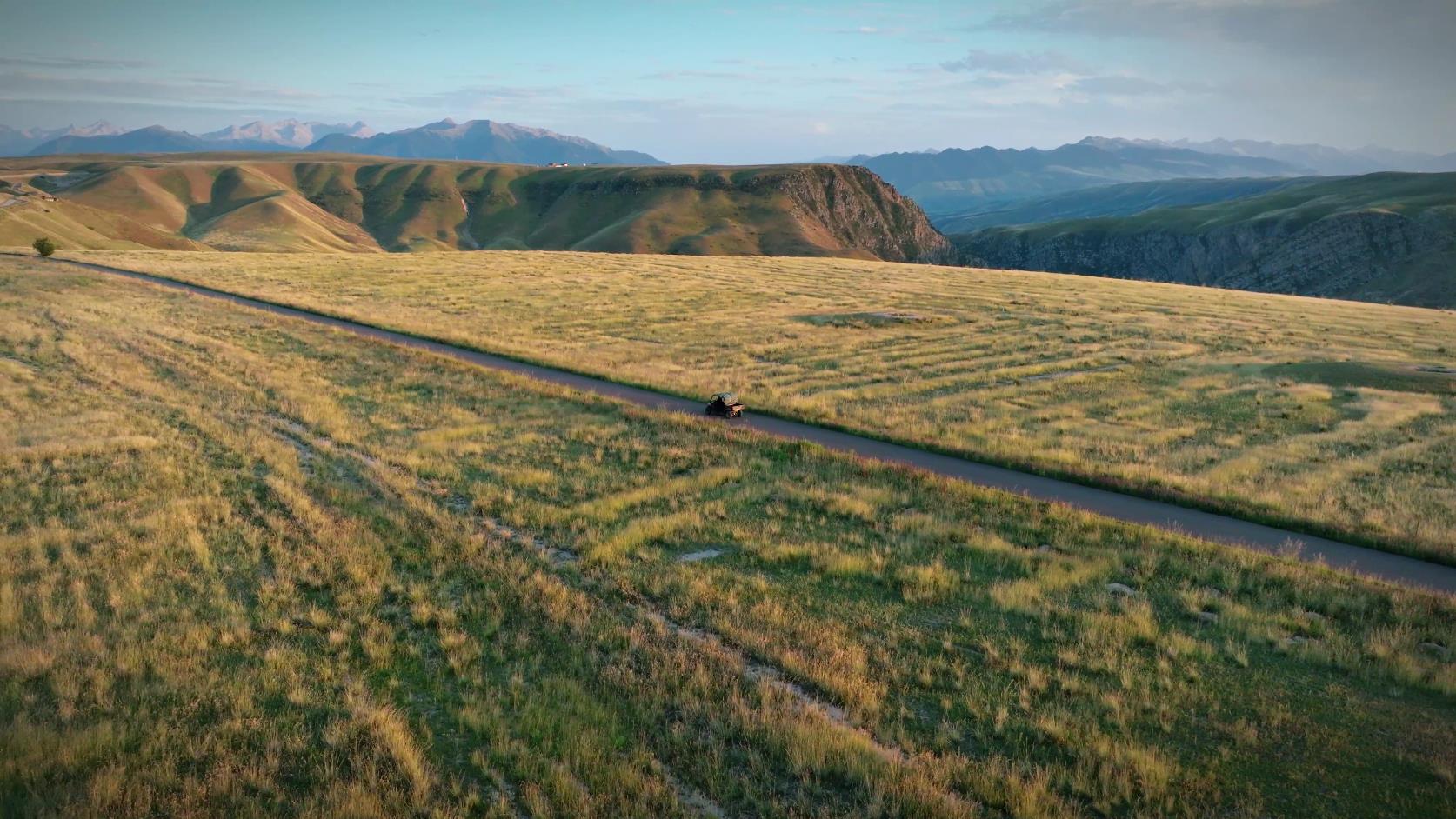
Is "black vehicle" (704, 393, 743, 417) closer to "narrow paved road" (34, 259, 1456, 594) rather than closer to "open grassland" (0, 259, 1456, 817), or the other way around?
"narrow paved road" (34, 259, 1456, 594)

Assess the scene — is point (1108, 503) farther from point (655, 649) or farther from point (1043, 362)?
point (1043, 362)

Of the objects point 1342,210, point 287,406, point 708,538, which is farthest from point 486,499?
point 1342,210

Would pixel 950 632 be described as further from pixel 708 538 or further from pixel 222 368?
pixel 222 368

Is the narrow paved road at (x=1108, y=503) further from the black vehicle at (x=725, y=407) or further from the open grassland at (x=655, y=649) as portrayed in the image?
the open grassland at (x=655, y=649)

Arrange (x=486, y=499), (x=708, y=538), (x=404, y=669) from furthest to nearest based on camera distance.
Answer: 1. (x=486, y=499)
2. (x=708, y=538)
3. (x=404, y=669)

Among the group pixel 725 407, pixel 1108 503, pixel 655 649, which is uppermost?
pixel 725 407

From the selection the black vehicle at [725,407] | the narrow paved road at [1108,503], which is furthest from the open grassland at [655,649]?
the black vehicle at [725,407]

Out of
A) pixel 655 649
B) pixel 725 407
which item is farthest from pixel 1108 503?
pixel 655 649

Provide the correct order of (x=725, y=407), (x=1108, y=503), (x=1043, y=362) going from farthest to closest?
(x=1043, y=362) → (x=725, y=407) → (x=1108, y=503)
